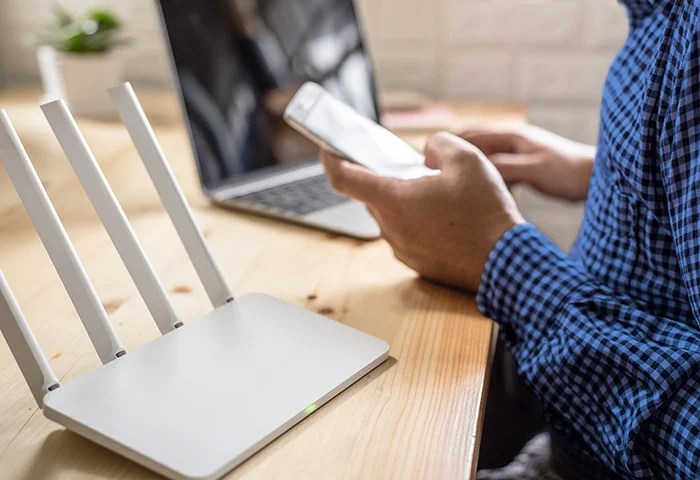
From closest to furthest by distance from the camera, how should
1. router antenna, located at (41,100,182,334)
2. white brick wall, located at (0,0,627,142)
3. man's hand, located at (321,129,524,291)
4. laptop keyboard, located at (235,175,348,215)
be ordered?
router antenna, located at (41,100,182,334) < man's hand, located at (321,129,524,291) < laptop keyboard, located at (235,175,348,215) < white brick wall, located at (0,0,627,142)

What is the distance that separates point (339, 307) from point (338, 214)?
213mm

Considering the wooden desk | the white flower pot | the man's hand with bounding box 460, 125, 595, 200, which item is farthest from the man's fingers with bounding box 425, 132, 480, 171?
the white flower pot

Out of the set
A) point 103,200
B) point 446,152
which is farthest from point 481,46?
point 103,200

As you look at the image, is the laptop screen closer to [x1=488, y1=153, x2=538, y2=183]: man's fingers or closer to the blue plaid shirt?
[x1=488, y1=153, x2=538, y2=183]: man's fingers

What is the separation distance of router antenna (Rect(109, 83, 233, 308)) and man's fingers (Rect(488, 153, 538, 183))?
0.43 metres

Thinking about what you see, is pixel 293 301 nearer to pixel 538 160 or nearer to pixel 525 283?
pixel 525 283

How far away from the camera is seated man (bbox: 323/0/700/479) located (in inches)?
22.0

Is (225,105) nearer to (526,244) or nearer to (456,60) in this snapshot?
(526,244)

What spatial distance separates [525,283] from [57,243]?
0.36 m

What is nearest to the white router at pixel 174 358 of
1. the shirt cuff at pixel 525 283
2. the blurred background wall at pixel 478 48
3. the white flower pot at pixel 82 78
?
the shirt cuff at pixel 525 283

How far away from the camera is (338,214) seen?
85 cm

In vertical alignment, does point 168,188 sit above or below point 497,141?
above

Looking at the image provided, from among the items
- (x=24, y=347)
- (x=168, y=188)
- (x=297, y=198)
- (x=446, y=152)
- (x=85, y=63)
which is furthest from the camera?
(x=85, y=63)

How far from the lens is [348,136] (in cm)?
76
